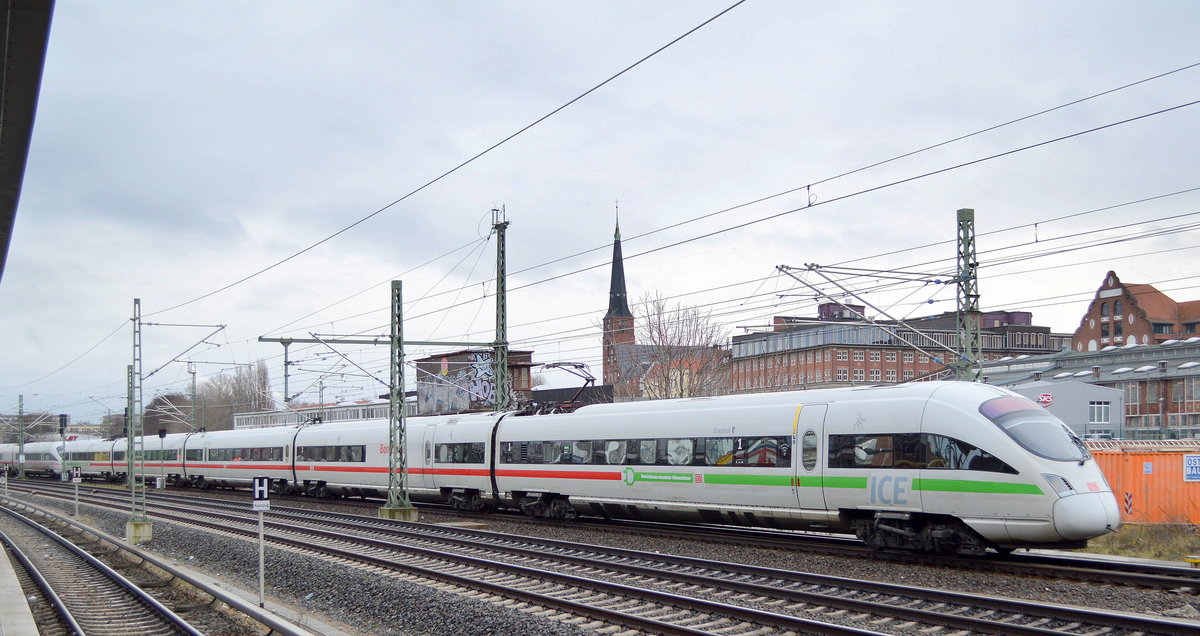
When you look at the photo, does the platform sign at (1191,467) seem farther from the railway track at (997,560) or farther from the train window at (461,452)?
the train window at (461,452)

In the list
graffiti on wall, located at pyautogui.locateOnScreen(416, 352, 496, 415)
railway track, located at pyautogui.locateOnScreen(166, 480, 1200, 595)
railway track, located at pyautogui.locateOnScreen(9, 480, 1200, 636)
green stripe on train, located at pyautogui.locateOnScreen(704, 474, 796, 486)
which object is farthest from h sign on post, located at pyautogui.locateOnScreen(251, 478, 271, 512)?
graffiti on wall, located at pyautogui.locateOnScreen(416, 352, 496, 415)

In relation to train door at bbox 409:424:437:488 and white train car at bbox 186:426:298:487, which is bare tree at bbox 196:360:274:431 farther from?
train door at bbox 409:424:437:488

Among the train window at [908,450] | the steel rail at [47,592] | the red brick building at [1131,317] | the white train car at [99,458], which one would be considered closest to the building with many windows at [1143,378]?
the red brick building at [1131,317]

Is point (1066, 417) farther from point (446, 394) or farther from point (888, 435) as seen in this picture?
point (446, 394)

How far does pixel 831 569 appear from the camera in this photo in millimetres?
15727

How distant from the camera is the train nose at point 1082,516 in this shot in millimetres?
14672

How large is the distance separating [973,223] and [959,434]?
8737 millimetres

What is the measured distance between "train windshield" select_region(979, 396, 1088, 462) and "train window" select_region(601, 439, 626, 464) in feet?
30.4

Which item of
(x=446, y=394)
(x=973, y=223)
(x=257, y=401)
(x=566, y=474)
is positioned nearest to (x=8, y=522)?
(x=566, y=474)

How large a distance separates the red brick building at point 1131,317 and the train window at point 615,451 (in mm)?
80831

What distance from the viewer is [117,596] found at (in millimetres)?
18094

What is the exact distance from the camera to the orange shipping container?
→ 22109mm

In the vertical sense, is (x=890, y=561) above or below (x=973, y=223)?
below

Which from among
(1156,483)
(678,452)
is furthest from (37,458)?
(1156,483)
